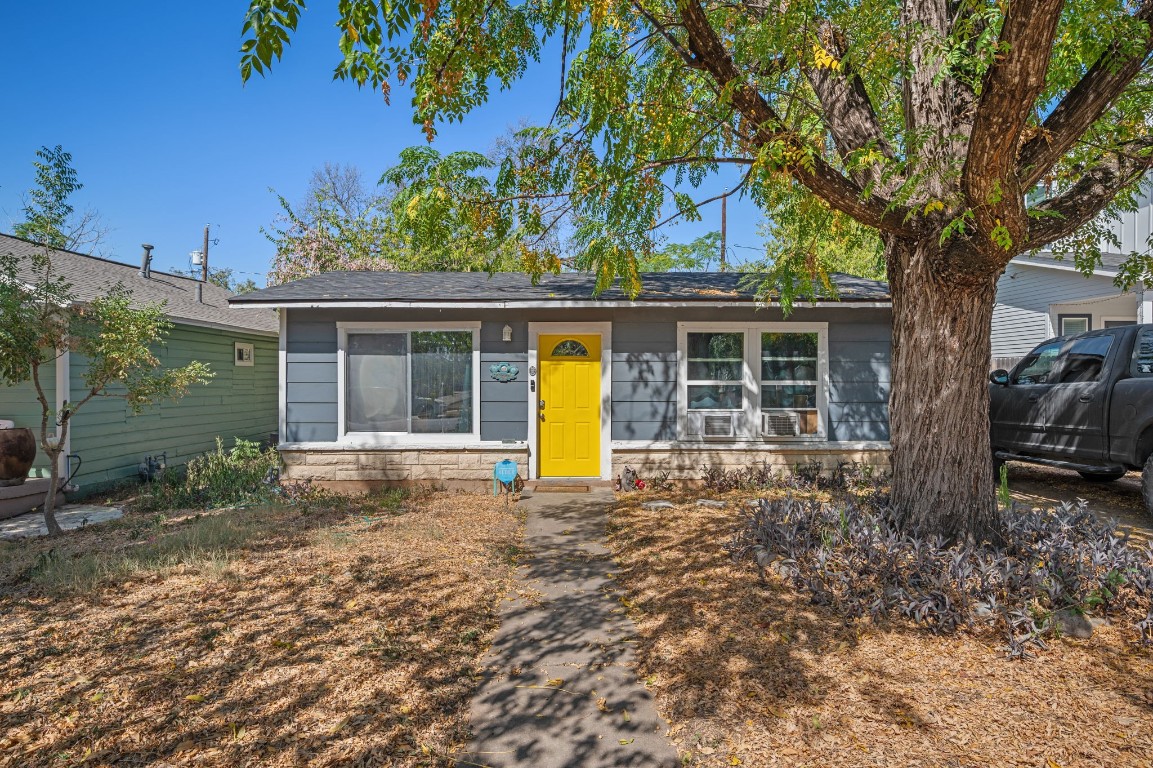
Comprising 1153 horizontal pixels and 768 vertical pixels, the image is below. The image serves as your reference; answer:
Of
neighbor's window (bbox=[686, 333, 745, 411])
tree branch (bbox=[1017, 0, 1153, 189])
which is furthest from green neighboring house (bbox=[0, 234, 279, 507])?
tree branch (bbox=[1017, 0, 1153, 189])

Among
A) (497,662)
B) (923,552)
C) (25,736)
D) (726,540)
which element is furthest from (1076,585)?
(25,736)

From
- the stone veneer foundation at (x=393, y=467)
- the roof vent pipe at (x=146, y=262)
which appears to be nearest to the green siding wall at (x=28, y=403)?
the stone veneer foundation at (x=393, y=467)

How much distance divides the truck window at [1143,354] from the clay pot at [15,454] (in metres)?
12.6

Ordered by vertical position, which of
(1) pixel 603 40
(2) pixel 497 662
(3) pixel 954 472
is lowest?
(2) pixel 497 662

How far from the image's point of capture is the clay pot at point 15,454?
664 cm

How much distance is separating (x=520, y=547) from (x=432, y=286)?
15.5 feet

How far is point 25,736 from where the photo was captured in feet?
8.32

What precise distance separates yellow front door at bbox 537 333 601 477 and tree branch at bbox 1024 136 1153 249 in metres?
5.06

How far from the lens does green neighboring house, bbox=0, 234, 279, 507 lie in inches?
291

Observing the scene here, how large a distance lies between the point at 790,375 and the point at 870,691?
582cm

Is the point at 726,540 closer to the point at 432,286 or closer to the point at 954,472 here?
the point at 954,472

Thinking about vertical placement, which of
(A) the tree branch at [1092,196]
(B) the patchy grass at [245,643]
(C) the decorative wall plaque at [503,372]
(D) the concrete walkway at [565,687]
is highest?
(A) the tree branch at [1092,196]

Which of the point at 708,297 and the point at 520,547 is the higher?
the point at 708,297

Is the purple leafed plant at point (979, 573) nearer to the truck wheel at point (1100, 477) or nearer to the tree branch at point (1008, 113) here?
the tree branch at point (1008, 113)
